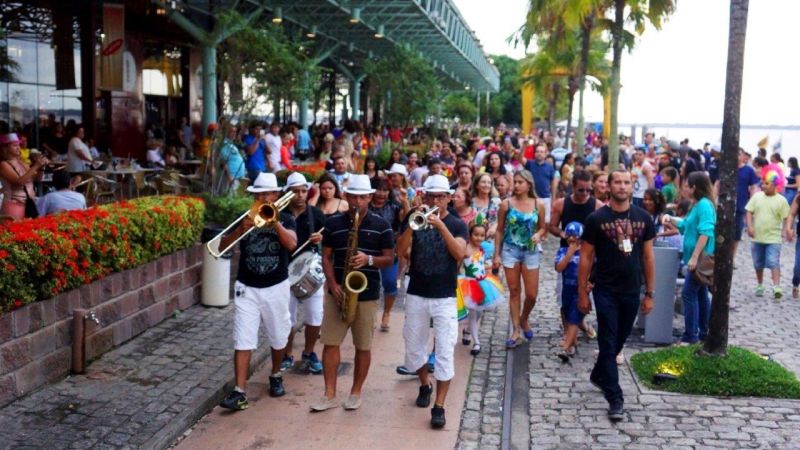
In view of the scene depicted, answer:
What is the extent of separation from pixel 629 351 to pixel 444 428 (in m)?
2.87

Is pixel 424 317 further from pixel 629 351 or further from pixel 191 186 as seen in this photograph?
pixel 191 186

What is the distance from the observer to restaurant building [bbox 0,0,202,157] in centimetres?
1927

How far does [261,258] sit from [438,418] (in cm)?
184

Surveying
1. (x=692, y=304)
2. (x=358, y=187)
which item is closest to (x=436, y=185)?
(x=358, y=187)

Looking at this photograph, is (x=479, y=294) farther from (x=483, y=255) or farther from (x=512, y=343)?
(x=512, y=343)

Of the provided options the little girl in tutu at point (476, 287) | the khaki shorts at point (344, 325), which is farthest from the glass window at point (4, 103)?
the khaki shorts at point (344, 325)

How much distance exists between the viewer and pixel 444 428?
264 inches

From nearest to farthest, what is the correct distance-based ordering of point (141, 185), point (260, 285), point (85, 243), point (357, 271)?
point (357, 271) < point (260, 285) < point (85, 243) < point (141, 185)

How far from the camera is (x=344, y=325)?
6.84 m

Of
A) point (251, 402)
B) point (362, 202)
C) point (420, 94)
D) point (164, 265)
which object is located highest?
point (420, 94)

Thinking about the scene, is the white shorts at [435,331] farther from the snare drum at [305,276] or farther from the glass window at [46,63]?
the glass window at [46,63]

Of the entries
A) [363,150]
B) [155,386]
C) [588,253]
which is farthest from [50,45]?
[588,253]

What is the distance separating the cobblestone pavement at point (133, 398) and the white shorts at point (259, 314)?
615mm

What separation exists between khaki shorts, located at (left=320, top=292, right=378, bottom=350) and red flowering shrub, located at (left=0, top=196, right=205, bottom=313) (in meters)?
2.24
